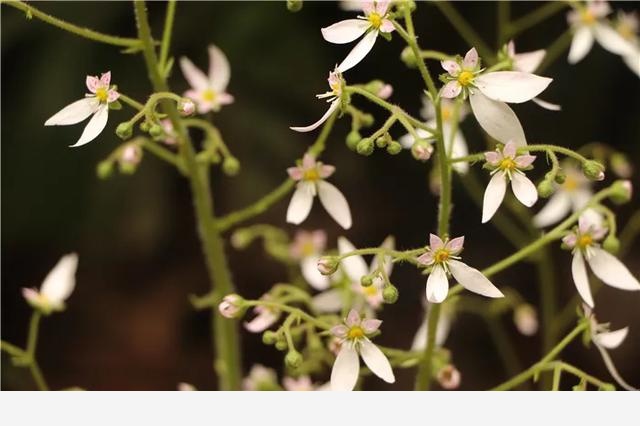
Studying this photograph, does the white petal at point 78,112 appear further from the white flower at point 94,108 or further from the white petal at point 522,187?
the white petal at point 522,187

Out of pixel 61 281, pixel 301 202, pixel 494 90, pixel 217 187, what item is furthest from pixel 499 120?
pixel 217 187

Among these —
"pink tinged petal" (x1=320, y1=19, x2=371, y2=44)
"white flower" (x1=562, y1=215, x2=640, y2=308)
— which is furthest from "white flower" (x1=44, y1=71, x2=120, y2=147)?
"white flower" (x1=562, y1=215, x2=640, y2=308)

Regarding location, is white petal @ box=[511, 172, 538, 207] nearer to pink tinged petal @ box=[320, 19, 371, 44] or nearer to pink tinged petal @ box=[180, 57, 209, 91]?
pink tinged petal @ box=[320, 19, 371, 44]

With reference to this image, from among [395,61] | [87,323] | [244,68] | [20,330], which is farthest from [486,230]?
[20,330]

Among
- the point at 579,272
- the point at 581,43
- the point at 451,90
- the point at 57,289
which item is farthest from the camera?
the point at 581,43

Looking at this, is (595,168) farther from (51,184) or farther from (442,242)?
(51,184)

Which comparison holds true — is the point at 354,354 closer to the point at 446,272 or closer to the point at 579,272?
the point at 446,272

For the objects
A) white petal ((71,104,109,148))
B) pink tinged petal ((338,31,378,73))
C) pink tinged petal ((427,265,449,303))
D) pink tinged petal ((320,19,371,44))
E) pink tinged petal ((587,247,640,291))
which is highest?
pink tinged petal ((320,19,371,44))
